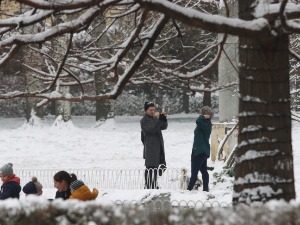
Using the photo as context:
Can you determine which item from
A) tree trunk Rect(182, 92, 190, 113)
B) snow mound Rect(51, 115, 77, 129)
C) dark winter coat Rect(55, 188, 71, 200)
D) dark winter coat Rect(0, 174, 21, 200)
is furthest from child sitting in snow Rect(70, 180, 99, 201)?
tree trunk Rect(182, 92, 190, 113)

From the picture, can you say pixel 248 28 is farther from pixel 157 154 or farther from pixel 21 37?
pixel 157 154

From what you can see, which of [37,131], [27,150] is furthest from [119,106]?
[27,150]

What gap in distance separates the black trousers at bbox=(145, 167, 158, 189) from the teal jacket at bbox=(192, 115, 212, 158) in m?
0.75

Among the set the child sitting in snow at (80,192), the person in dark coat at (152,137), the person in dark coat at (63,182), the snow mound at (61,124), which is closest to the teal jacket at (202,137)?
the person in dark coat at (152,137)

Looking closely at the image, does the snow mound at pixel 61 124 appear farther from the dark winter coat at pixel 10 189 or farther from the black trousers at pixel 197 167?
the dark winter coat at pixel 10 189

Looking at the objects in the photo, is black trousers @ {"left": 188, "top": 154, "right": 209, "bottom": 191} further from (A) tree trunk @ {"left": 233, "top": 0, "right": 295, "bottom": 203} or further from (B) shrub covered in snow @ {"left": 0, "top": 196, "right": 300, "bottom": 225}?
(B) shrub covered in snow @ {"left": 0, "top": 196, "right": 300, "bottom": 225}

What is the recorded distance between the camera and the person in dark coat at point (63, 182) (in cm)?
842

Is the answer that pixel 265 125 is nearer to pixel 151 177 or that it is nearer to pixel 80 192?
pixel 80 192

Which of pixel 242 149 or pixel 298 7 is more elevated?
pixel 298 7

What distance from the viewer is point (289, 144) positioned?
6254mm

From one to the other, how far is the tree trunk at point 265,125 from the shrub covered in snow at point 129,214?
1228mm

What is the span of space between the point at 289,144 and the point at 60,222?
221cm

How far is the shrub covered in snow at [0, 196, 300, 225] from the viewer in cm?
461

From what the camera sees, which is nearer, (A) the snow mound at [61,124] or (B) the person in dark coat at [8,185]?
(B) the person in dark coat at [8,185]
